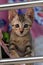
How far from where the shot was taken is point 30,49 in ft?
2.56

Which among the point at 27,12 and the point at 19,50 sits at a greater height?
the point at 27,12

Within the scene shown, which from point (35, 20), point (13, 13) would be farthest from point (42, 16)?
point (13, 13)

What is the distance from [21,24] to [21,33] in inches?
1.6

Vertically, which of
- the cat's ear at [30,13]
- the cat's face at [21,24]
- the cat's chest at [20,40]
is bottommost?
the cat's chest at [20,40]

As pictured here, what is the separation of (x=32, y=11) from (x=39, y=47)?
168 mm

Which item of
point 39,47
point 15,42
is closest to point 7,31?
point 15,42

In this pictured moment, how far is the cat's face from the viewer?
2.52 ft

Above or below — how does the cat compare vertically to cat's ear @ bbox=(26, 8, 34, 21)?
below

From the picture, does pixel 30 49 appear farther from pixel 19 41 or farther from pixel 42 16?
pixel 42 16

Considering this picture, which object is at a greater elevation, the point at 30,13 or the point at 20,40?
the point at 30,13

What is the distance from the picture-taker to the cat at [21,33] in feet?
2.52

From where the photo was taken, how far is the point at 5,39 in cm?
76

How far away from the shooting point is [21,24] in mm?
775

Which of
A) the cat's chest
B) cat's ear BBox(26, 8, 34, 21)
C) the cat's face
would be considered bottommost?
the cat's chest
